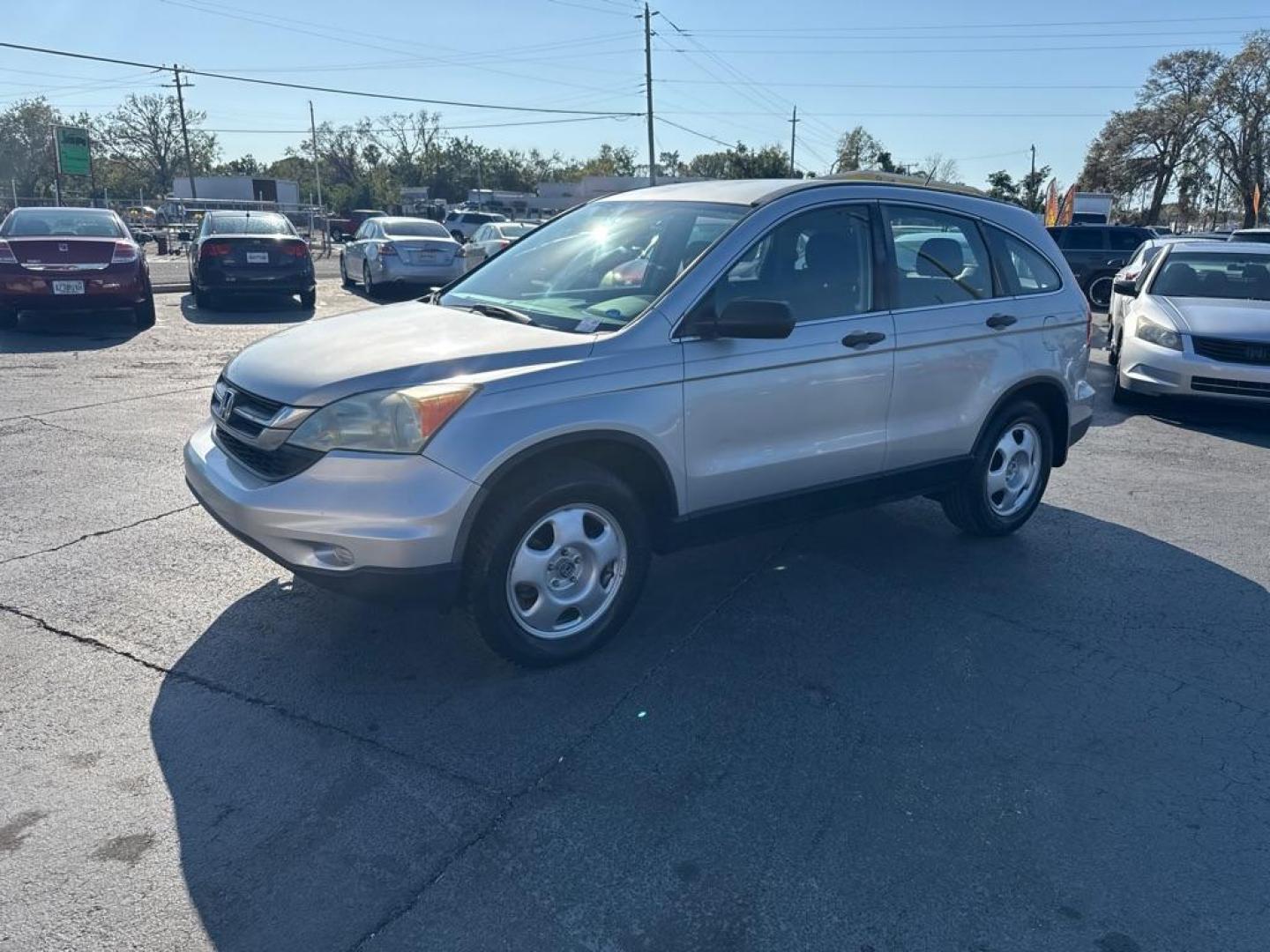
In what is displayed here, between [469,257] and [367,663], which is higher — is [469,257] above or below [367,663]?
above

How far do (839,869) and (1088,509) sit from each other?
→ 170 inches

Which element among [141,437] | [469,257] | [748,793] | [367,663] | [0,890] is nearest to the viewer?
[0,890]

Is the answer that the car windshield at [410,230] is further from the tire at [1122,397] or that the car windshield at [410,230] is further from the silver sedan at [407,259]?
the tire at [1122,397]

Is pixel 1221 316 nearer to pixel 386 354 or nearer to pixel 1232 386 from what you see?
pixel 1232 386

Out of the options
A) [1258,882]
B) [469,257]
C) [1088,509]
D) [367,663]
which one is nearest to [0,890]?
[367,663]

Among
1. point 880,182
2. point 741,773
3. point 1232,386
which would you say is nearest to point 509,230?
point 1232,386

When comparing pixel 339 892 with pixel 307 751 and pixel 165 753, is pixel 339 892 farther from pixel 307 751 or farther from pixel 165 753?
pixel 165 753

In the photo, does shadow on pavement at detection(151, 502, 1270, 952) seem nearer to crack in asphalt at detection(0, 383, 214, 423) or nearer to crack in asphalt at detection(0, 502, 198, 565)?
crack in asphalt at detection(0, 502, 198, 565)

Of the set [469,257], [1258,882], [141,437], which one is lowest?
[1258,882]

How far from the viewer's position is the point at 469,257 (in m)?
15.2

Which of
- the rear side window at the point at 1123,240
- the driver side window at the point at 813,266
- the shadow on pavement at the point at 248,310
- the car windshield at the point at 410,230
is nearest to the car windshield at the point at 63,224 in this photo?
the shadow on pavement at the point at 248,310

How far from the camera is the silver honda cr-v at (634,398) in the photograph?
3.52 meters

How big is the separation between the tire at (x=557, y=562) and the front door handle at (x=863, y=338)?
51.1 inches

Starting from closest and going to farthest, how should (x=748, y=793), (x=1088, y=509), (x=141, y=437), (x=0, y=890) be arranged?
(x=0, y=890), (x=748, y=793), (x=1088, y=509), (x=141, y=437)
